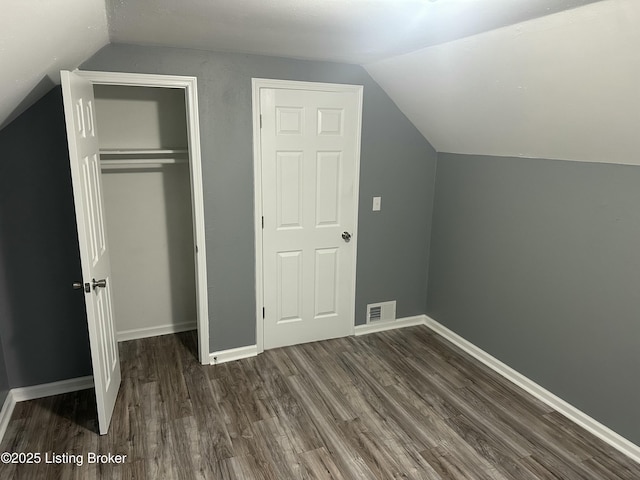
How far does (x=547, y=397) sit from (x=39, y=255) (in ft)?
10.7

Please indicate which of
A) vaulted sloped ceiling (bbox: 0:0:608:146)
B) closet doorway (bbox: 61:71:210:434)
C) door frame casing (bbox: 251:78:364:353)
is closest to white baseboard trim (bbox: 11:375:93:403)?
closet doorway (bbox: 61:71:210:434)

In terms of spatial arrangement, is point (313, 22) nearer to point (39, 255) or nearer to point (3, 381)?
point (39, 255)

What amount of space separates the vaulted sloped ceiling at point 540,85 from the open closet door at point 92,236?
1.88 m

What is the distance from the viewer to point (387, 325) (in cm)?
390

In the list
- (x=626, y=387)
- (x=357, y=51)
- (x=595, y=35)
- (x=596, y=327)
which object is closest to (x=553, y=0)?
(x=595, y=35)

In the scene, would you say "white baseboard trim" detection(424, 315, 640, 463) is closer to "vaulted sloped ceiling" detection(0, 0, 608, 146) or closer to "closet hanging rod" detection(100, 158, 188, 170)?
"vaulted sloped ceiling" detection(0, 0, 608, 146)

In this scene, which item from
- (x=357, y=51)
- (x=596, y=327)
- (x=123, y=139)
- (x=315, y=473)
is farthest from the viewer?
(x=123, y=139)

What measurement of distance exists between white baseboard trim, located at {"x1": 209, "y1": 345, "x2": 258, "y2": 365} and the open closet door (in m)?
0.69

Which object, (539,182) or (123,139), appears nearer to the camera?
(539,182)

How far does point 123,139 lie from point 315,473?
2.61 m

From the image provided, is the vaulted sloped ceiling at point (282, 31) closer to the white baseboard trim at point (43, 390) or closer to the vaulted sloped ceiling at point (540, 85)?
the vaulted sloped ceiling at point (540, 85)

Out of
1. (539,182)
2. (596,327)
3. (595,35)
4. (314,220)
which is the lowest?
(596,327)

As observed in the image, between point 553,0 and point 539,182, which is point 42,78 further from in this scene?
point 539,182

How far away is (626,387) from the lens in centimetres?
242
